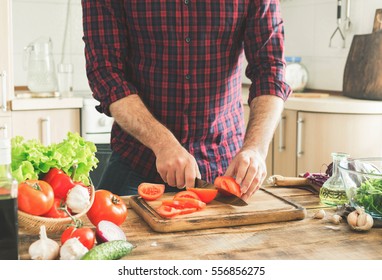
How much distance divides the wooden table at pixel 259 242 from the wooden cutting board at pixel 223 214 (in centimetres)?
1

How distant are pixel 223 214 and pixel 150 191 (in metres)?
0.23

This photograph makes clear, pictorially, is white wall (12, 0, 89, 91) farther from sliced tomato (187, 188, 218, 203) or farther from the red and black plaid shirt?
sliced tomato (187, 188, 218, 203)

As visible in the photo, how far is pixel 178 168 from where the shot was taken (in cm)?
136

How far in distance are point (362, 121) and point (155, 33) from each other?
1344 mm

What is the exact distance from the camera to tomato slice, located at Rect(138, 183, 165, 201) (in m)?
1.38

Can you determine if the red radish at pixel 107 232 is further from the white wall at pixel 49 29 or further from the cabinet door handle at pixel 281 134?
the white wall at pixel 49 29

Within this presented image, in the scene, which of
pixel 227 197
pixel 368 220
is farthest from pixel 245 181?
pixel 368 220

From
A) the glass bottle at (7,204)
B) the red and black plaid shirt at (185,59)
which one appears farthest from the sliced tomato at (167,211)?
the red and black plaid shirt at (185,59)

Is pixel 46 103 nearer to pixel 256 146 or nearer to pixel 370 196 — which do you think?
pixel 256 146

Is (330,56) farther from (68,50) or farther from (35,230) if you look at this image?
(35,230)

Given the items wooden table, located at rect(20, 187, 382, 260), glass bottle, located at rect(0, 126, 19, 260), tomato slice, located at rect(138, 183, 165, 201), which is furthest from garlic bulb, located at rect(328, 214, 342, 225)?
glass bottle, located at rect(0, 126, 19, 260)

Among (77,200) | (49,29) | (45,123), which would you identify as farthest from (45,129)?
(77,200)

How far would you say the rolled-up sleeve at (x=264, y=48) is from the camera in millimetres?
1704

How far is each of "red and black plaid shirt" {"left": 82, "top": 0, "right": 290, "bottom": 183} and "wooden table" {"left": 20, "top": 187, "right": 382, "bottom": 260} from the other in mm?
507
